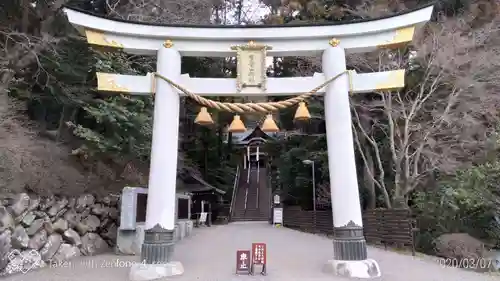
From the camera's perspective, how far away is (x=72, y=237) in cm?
1022

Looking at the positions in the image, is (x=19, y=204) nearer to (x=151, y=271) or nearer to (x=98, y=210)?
(x=98, y=210)

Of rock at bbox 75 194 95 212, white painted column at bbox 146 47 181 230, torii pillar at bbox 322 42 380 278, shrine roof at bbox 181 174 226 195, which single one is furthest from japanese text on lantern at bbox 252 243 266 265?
shrine roof at bbox 181 174 226 195

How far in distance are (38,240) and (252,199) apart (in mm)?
22350

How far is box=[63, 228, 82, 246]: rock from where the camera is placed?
1007 centimetres

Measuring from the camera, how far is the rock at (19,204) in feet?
27.0

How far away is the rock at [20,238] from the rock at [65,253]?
1134 millimetres

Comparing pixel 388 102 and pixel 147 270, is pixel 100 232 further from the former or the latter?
pixel 388 102

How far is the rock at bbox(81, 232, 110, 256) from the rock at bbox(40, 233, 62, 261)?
1047 millimetres

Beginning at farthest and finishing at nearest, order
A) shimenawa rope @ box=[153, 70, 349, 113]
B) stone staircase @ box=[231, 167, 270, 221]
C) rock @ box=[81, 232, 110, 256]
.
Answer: stone staircase @ box=[231, 167, 270, 221], rock @ box=[81, 232, 110, 256], shimenawa rope @ box=[153, 70, 349, 113]

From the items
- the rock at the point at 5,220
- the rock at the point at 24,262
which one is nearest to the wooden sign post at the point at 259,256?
the rock at the point at 24,262

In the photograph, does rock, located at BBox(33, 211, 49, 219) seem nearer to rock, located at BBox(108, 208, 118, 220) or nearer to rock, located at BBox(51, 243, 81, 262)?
rock, located at BBox(51, 243, 81, 262)

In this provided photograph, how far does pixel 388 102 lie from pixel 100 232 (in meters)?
10.5

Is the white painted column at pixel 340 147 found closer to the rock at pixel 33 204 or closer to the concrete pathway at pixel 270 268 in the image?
the concrete pathway at pixel 270 268

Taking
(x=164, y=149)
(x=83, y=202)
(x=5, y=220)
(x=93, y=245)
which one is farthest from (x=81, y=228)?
(x=164, y=149)
